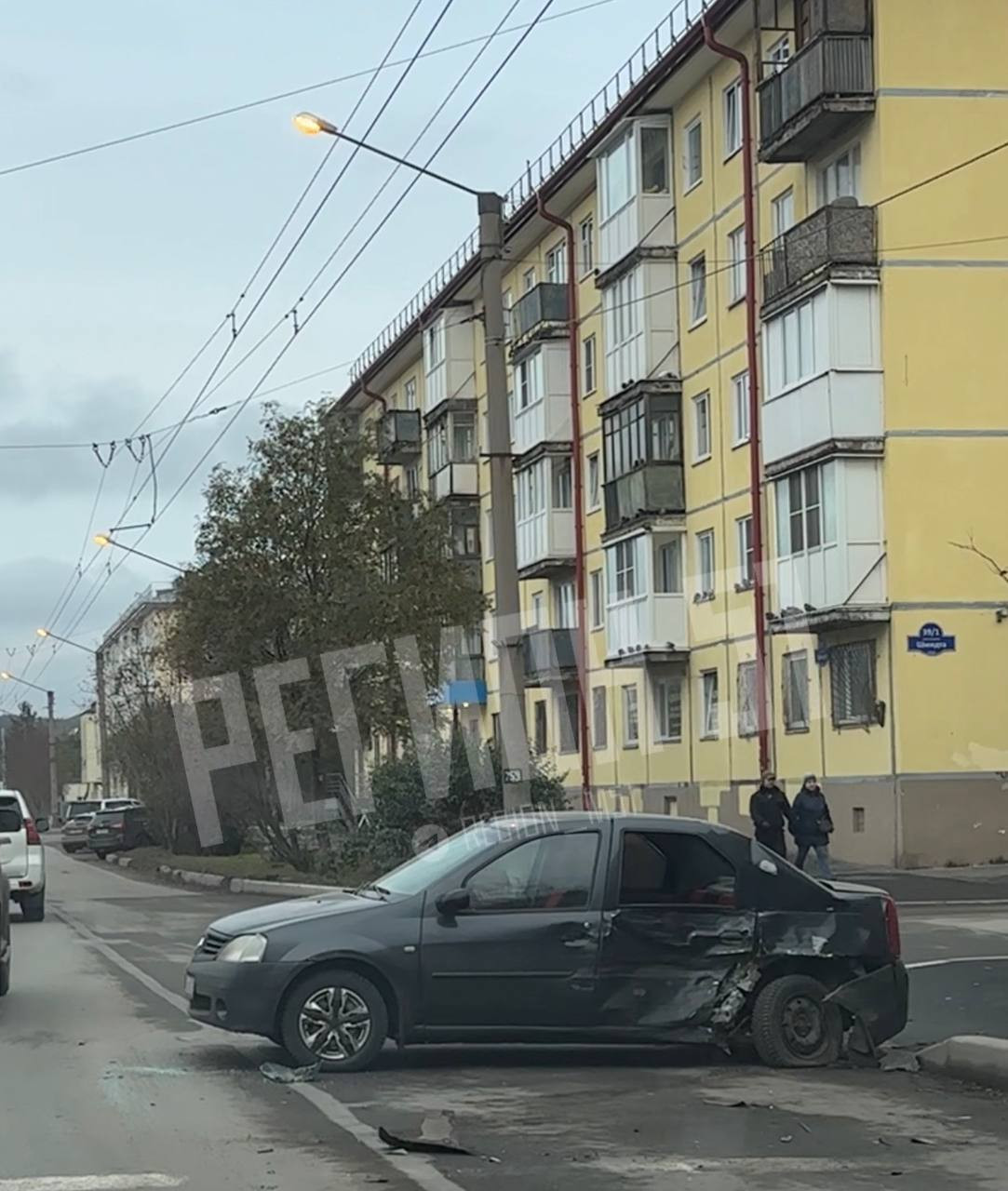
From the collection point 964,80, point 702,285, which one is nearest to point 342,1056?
point 964,80

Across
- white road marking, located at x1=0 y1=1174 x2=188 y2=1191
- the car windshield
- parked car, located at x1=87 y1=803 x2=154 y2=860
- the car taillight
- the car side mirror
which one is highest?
the car windshield

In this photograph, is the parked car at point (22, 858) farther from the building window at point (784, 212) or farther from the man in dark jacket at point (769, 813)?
the building window at point (784, 212)

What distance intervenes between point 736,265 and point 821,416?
18.8 feet

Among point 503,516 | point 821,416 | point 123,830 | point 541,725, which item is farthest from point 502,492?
point 123,830

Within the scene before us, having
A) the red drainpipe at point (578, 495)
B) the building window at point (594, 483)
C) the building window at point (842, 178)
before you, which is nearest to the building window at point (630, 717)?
the red drainpipe at point (578, 495)

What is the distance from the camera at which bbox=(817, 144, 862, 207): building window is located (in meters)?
33.0

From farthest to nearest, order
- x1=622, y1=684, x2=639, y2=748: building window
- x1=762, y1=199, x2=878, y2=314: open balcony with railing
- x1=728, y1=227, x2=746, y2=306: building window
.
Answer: x1=622, y1=684, x2=639, y2=748: building window
x1=728, y1=227, x2=746, y2=306: building window
x1=762, y1=199, x2=878, y2=314: open balcony with railing

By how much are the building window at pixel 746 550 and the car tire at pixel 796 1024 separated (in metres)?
25.1

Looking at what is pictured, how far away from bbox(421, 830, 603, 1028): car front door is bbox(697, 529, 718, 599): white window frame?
27.6 meters

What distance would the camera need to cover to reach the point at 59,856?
63281mm

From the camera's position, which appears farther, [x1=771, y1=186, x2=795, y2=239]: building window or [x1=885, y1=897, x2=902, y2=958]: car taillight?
[x1=771, y1=186, x2=795, y2=239]: building window

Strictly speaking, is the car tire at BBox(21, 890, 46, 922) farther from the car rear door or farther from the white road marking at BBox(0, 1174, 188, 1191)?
the white road marking at BBox(0, 1174, 188, 1191)

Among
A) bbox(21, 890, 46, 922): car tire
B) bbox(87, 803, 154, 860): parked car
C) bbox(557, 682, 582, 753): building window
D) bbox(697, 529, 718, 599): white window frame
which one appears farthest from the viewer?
bbox(87, 803, 154, 860): parked car

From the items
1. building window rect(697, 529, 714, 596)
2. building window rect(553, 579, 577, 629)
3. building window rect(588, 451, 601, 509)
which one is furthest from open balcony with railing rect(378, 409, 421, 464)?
building window rect(697, 529, 714, 596)
